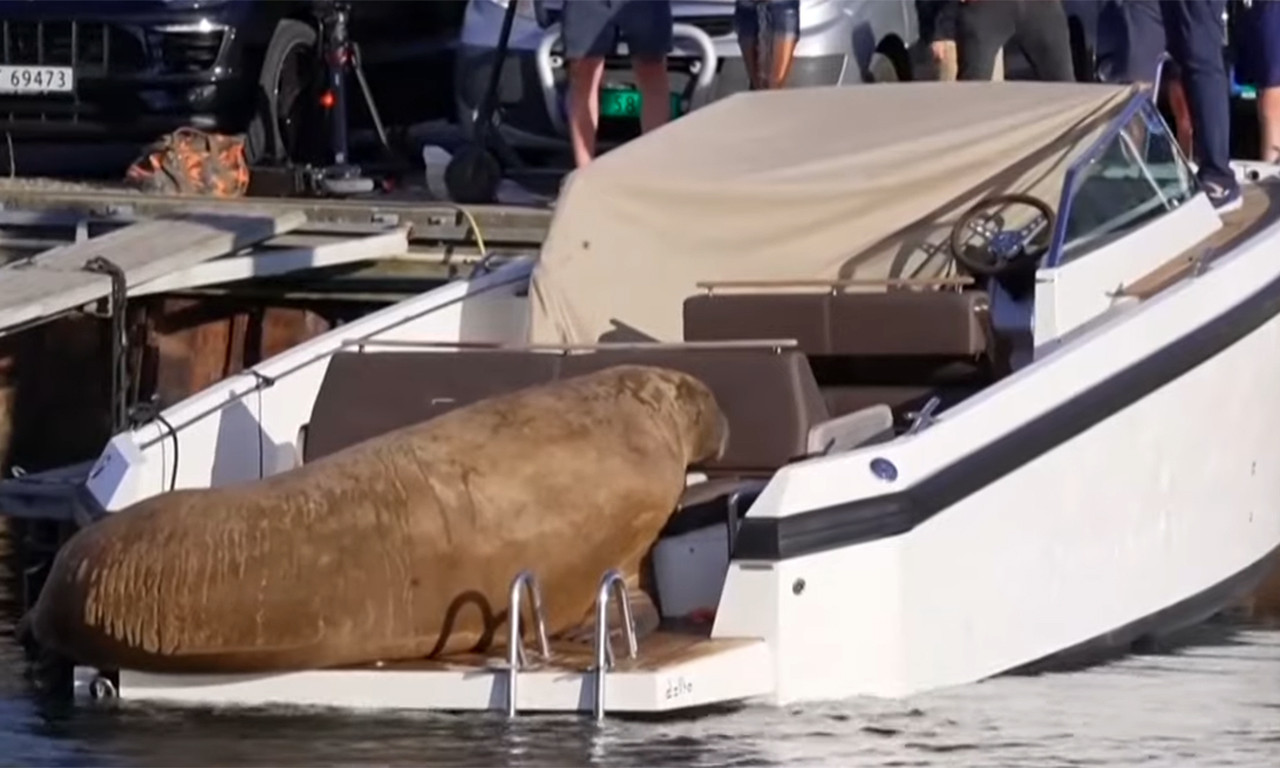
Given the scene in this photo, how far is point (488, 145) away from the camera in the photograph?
14.6 meters

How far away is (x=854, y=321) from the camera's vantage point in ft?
31.3

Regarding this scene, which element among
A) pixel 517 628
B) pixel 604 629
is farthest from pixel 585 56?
pixel 604 629

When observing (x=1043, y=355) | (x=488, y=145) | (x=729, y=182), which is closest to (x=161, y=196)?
(x=488, y=145)

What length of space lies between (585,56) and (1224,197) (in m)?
3.20

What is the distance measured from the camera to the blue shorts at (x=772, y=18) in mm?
13281

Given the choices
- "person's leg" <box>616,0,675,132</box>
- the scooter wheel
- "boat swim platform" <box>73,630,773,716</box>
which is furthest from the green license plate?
"boat swim platform" <box>73,630,773,716</box>

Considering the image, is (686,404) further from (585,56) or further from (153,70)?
(153,70)

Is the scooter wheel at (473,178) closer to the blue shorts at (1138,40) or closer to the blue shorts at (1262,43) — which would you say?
the blue shorts at (1138,40)

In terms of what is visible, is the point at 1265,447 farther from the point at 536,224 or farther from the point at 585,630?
the point at 536,224

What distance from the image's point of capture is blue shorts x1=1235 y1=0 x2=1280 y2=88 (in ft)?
42.3

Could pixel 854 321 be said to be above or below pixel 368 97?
below

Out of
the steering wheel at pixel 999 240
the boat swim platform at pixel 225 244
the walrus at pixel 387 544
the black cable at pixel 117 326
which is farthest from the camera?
the boat swim platform at pixel 225 244

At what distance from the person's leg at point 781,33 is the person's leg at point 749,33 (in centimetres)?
7

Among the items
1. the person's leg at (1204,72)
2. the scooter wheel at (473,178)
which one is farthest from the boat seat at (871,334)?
the scooter wheel at (473,178)
